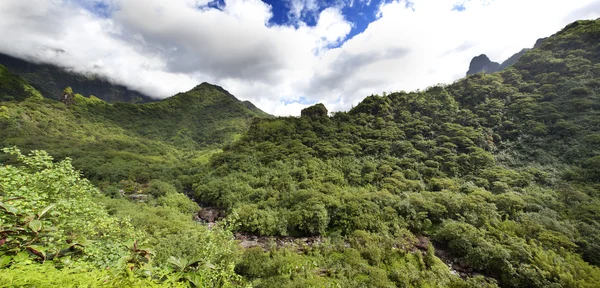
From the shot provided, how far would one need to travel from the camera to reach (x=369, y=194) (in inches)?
1114

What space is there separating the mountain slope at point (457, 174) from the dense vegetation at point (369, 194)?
0.19 meters

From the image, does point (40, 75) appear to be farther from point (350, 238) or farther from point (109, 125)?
point (350, 238)

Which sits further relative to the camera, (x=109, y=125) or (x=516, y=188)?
(x=109, y=125)

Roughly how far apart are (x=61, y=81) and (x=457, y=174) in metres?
218

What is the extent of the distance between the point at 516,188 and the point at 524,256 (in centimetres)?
1385

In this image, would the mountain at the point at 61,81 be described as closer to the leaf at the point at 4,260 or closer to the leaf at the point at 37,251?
the leaf at the point at 37,251

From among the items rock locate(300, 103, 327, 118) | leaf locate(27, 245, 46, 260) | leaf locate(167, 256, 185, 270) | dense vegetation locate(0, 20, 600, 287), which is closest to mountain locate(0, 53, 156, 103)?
dense vegetation locate(0, 20, 600, 287)

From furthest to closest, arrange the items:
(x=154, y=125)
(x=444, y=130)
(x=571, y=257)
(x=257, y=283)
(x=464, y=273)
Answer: (x=154, y=125) < (x=444, y=130) < (x=464, y=273) < (x=571, y=257) < (x=257, y=283)

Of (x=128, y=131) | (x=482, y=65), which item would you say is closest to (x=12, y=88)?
(x=128, y=131)

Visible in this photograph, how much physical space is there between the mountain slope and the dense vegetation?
0.63 ft

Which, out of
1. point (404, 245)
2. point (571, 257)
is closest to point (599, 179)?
point (571, 257)

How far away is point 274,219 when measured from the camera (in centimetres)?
2669

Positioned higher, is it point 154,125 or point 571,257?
point 154,125

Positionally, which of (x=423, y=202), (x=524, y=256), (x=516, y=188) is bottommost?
(x=524, y=256)
